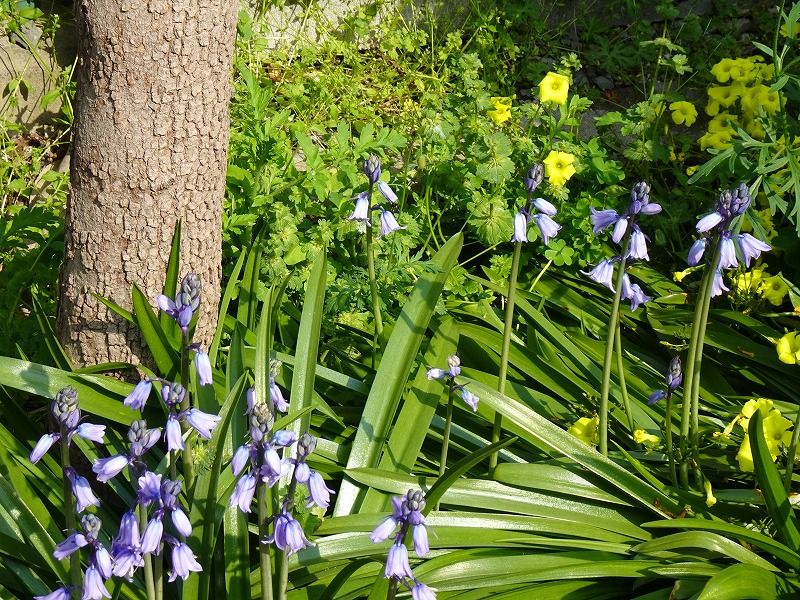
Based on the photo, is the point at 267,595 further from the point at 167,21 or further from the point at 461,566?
the point at 167,21

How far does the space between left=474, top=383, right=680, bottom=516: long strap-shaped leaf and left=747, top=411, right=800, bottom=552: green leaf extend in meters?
0.28

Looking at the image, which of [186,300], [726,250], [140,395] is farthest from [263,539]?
[726,250]

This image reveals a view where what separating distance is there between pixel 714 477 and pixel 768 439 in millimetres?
228

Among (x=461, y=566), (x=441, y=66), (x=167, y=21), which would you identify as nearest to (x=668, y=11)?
(x=441, y=66)

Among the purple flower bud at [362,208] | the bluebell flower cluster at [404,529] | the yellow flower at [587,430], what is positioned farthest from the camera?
the yellow flower at [587,430]

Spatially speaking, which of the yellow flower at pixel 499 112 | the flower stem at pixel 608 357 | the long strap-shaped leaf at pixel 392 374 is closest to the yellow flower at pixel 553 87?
the yellow flower at pixel 499 112

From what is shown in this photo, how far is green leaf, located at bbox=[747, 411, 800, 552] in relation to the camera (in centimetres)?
215

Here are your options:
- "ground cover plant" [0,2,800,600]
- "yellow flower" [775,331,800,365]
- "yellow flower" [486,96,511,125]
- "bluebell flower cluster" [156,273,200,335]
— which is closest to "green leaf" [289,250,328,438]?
"ground cover plant" [0,2,800,600]

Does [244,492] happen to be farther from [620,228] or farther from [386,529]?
[620,228]

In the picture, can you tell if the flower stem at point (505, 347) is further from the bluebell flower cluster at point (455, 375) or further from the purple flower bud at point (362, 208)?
the purple flower bud at point (362, 208)

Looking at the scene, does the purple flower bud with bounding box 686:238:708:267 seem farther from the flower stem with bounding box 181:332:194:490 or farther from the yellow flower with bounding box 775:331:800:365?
the flower stem with bounding box 181:332:194:490

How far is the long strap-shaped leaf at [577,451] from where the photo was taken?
2.38 m

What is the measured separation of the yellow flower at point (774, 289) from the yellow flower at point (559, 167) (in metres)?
0.81

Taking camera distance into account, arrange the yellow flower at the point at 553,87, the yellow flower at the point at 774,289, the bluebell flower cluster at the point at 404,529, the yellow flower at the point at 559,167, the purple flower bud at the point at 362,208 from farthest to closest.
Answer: the yellow flower at the point at 553,87 < the yellow flower at the point at 559,167 < the yellow flower at the point at 774,289 < the purple flower bud at the point at 362,208 < the bluebell flower cluster at the point at 404,529
